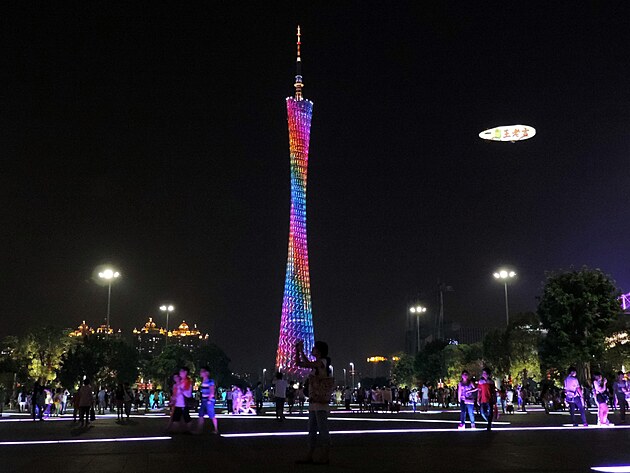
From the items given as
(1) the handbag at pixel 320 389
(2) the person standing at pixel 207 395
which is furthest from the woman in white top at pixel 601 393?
(1) the handbag at pixel 320 389

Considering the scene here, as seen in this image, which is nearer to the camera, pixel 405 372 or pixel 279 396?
pixel 279 396

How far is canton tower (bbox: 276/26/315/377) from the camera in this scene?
3152 inches

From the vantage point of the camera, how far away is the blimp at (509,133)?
133 feet

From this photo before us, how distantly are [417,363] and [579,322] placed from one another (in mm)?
54795

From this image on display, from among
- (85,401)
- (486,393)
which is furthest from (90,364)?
(486,393)

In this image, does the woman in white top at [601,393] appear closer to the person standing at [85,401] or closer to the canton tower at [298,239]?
the person standing at [85,401]

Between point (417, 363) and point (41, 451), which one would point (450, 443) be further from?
point (417, 363)

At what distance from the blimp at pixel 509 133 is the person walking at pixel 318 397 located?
100 ft

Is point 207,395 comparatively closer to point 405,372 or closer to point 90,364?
point 90,364

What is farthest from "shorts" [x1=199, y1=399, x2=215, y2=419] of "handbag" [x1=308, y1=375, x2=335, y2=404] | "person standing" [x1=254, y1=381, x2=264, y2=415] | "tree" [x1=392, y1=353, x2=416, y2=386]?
"tree" [x1=392, y1=353, x2=416, y2=386]

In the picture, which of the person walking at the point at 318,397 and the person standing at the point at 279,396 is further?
the person standing at the point at 279,396

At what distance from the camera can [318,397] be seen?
469 inches

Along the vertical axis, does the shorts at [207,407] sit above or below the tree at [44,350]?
below

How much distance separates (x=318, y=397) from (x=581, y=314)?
112 ft
